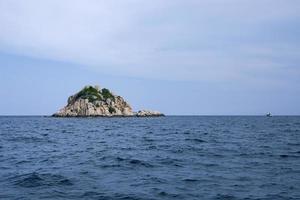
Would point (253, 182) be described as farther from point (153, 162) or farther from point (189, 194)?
point (153, 162)

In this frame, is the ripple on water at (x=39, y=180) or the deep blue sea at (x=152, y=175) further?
the ripple on water at (x=39, y=180)

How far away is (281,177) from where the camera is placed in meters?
23.3

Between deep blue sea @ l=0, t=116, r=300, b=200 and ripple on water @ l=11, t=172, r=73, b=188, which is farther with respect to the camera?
ripple on water @ l=11, t=172, r=73, b=188

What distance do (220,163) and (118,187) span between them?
11.0m

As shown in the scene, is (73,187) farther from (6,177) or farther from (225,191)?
(225,191)

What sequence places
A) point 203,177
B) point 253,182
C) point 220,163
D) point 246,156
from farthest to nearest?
point 246,156 → point 220,163 → point 203,177 → point 253,182

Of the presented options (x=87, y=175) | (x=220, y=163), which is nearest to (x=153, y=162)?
(x=220, y=163)

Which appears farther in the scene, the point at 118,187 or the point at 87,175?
the point at 87,175

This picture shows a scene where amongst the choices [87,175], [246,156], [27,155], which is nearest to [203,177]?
[87,175]

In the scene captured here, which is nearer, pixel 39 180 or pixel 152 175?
pixel 39 180

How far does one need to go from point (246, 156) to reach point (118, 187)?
623 inches

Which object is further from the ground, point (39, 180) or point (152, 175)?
point (39, 180)

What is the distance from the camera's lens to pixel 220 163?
95.2 feet

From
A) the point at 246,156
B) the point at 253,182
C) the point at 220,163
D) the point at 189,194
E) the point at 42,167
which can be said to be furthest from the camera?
the point at 246,156
